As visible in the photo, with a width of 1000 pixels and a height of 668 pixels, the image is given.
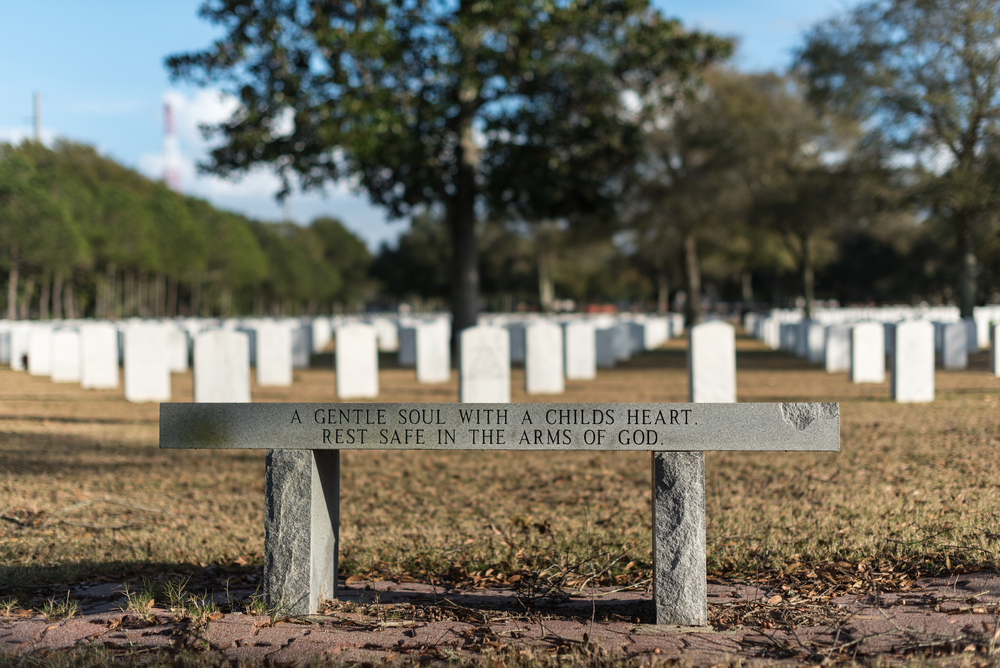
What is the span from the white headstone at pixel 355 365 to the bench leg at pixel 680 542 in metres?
10.7

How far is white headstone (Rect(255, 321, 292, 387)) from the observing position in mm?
16484

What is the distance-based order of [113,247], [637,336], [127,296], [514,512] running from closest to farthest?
1. [514,512]
2. [637,336]
3. [113,247]
4. [127,296]

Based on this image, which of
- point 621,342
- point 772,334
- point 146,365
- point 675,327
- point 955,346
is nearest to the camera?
point 146,365

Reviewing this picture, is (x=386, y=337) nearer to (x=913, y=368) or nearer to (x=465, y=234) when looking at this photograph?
(x=465, y=234)

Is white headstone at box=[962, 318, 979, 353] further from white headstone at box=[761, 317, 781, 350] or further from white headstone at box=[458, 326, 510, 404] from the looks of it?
white headstone at box=[458, 326, 510, 404]

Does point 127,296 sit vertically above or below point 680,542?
above

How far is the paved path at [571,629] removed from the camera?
3.47 meters

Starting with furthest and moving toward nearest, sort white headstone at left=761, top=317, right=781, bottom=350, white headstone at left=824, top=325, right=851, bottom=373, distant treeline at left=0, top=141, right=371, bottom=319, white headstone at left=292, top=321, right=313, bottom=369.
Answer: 1. distant treeline at left=0, top=141, right=371, bottom=319
2. white headstone at left=761, top=317, right=781, bottom=350
3. white headstone at left=292, top=321, right=313, bottom=369
4. white headstone at left=824, top=325, right=851, bottom=373

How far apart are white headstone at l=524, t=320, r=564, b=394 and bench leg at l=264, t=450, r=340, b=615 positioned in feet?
33.8

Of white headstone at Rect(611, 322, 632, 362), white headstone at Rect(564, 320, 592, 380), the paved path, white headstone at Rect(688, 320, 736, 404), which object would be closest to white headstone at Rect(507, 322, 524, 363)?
white headstone at Rect(611, 322, 632, 362)

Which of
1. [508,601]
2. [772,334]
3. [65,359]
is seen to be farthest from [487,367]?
[772,334]

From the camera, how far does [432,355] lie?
1728 centimetres

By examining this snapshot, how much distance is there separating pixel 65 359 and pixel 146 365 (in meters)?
4.96

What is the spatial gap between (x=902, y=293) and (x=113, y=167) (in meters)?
60.6
